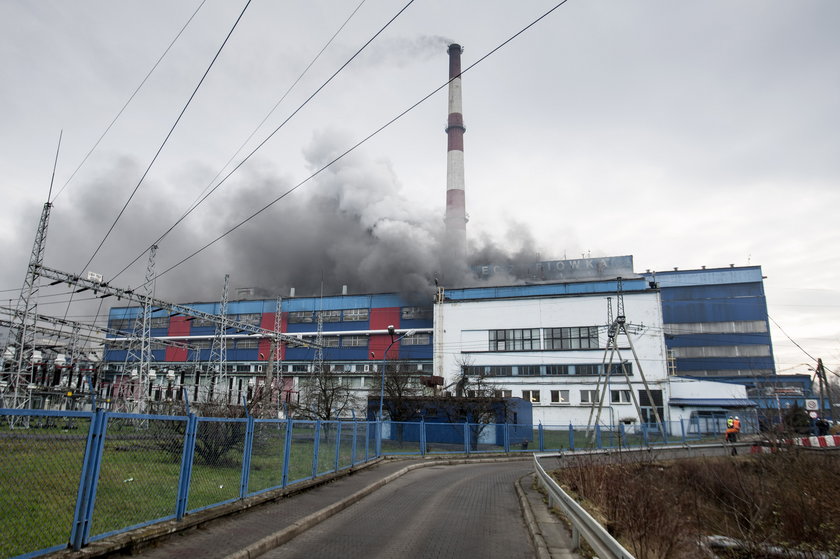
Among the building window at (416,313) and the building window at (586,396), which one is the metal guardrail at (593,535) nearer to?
the building window at (586,396)

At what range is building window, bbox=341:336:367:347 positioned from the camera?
209 feet

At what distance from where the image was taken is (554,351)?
50.7 m

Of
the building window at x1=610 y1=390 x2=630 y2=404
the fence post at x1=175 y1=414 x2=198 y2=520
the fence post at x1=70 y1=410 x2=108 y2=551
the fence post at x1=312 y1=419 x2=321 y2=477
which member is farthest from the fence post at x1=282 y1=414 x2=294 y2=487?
the building window at x1=610 y1=390 x2=630 y2=404

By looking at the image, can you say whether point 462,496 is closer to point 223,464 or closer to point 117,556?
point 223,464

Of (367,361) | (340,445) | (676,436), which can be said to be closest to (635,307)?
(676,436)

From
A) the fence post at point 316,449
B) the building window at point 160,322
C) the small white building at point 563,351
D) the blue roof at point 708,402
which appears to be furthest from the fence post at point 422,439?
the building window at point 160,322

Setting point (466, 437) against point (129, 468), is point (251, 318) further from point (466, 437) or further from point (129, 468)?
point (129, 468)

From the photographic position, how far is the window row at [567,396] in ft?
152

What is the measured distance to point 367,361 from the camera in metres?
61.7

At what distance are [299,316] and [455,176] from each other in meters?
26.6

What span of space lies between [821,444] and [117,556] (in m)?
23.0

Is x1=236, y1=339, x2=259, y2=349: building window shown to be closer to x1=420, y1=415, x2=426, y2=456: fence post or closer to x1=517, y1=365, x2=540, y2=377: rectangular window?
x1=517, y1=365, x2=540, y2=377: rectangular window

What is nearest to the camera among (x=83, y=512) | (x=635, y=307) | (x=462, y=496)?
(x=83, y=512)

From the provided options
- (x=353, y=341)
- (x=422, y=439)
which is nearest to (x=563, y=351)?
(x=353, y=341)
